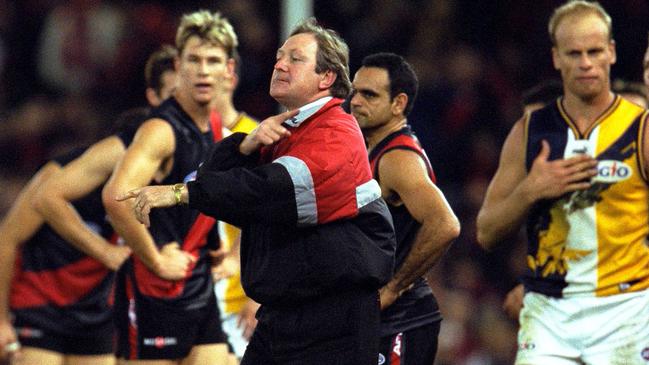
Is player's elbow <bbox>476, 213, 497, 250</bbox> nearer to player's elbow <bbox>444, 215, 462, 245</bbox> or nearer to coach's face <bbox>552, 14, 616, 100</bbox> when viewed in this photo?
player's elbow <bbox>444, 215, 462, 245</bbox>

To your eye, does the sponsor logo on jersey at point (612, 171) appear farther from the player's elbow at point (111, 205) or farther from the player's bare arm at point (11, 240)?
the player's bare arm at point (11, 240)

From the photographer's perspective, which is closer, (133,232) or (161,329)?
(133,232)

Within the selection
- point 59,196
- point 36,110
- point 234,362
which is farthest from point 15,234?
point 36,110

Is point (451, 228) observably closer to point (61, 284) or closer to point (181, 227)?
point (181, 227)

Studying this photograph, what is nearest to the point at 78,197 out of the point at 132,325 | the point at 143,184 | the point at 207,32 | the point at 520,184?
the point at 132,325

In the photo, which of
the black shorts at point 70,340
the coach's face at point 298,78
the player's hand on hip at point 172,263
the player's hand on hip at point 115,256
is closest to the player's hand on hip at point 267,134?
the coach's face at point 298,78

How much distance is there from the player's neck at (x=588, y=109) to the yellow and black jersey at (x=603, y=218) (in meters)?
0.03

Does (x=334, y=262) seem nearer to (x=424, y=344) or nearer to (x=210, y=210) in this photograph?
(x=210, y=210)

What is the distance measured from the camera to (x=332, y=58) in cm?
548

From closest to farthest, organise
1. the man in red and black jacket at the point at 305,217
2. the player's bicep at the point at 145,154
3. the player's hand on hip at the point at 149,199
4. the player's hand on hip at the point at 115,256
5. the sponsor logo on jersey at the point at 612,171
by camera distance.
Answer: the player's hand on hip at the point at 149,199
the man in red and black jacket at the point at 305,217
the sponsor logo on jersey at the point at 612,171
the player's bicep at the point at 145,154
the player's hand on hip at the point at 115,256

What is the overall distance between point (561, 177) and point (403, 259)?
0.82m

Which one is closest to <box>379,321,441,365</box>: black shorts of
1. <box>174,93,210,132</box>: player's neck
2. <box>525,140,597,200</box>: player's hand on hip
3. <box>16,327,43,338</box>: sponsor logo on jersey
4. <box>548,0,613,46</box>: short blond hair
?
Result: <box>525,140,597,200</box>: player's hand on hip

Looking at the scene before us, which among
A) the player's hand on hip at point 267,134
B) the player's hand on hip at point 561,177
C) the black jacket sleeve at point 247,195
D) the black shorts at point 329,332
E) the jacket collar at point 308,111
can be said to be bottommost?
the black shorts at point 329,332

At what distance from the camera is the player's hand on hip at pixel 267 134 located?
17.1ft
